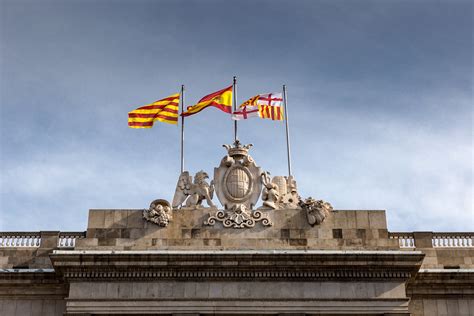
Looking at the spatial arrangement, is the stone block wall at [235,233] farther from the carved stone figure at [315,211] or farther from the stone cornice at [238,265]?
the stone cornice at [238,265]

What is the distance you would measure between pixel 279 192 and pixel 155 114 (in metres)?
8.53

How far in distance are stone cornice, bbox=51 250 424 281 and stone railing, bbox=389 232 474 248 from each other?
3379 millimetres

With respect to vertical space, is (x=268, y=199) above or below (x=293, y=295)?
above

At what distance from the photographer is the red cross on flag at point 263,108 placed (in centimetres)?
5238

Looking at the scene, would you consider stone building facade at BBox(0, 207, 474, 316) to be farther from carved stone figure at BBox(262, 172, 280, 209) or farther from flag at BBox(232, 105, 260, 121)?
flag at BBox(232, 105, 260, 121)

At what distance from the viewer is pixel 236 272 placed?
4631cm

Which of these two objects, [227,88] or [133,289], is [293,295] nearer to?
[133,289]

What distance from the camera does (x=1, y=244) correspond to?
49.9 meters

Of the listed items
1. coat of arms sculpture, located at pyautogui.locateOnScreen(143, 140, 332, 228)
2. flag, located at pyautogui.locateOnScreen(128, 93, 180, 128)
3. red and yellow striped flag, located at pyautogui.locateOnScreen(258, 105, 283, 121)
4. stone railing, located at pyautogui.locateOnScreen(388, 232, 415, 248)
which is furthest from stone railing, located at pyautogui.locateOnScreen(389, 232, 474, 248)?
flag, located at pyautogui.locateOnScreen(128, 93, 180, 128)

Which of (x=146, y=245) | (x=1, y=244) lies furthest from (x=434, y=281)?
(x=1, y=244)

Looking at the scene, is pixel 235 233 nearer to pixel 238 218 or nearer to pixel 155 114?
pixel 238 218

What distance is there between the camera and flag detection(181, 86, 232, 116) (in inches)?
2077

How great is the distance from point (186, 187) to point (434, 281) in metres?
13.6

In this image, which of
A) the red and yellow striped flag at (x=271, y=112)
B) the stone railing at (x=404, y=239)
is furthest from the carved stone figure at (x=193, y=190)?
the stone railing at (x=404, y=239)
